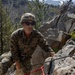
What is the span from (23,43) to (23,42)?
1.6 inches

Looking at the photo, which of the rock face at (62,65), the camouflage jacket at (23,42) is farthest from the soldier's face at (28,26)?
the rock face at (62,65)

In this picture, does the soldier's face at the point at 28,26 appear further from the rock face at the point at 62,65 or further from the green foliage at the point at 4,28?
the green foliage at the point at 4,28

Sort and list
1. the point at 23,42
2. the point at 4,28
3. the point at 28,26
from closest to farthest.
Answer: the point at 28,26, the point at 23,42, the point at 4,28

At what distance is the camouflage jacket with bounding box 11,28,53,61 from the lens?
7203 mm

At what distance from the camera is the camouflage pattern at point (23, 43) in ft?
23.6

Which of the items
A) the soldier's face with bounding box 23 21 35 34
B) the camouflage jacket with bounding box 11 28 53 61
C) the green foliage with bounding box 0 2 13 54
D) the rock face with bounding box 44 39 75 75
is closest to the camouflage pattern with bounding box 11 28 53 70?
the camouflage jacket with bounding box 11 28 53 61

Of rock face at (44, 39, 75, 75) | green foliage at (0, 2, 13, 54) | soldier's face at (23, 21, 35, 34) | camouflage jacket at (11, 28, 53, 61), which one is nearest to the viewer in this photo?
rock face at (44, 39, 75, 75)

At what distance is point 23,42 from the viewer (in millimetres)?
7332

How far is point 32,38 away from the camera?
7.27 m

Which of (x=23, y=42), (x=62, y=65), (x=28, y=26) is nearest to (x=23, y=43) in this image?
(x=23, y=42)

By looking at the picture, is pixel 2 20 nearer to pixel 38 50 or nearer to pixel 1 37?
pixel 1 37

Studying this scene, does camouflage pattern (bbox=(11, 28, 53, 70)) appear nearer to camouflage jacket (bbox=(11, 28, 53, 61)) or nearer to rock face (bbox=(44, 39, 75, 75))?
camouflage jacket (bbox=(11, 28, 53, 61))

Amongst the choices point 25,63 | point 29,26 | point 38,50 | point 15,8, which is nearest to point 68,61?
point 29,26

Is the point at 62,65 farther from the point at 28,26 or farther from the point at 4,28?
the point at 4,28
